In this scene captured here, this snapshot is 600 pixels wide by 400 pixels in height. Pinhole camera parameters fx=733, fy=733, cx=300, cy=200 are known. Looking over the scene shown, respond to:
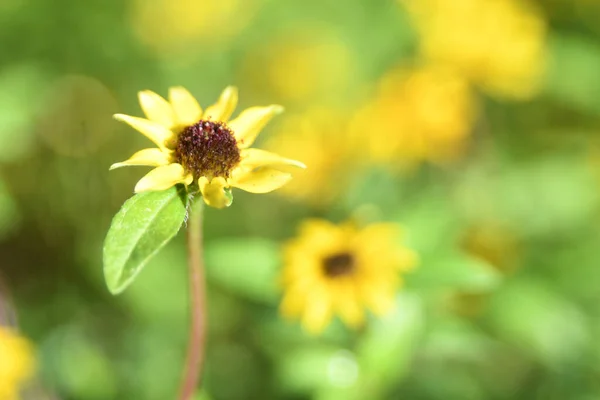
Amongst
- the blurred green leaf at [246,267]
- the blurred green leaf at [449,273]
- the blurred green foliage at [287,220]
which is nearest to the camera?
the blurred green leaf at [449,273]

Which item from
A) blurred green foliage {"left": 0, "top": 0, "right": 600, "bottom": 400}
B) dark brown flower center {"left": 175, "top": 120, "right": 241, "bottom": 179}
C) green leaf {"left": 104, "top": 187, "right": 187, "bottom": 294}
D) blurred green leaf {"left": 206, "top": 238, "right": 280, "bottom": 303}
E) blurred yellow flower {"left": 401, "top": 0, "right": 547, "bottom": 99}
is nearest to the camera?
green leaf {"left": 104, "top": 187, "right": 187, "bottom": 294}

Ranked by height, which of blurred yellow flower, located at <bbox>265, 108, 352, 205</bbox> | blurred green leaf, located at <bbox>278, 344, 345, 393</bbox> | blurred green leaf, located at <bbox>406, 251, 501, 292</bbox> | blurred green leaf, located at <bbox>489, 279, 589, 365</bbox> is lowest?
blurred green leaf, located at <bbox>278, 344, 345, 393</bbox>

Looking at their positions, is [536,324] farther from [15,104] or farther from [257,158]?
[15,104]

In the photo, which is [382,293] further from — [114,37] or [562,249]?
[114,37]

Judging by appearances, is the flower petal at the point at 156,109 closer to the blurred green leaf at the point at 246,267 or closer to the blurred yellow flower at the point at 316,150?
the blurred green leaf at the point at 246,267

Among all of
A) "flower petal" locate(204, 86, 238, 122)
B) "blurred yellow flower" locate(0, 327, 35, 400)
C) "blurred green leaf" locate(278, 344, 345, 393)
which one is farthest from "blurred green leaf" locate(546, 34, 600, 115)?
"blurred yellow flower" locate(0, 327, 35, 400)

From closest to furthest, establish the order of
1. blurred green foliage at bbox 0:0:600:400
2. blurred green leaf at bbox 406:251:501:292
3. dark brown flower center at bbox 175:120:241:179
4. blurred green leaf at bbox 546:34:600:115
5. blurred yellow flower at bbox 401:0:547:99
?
dark brown flower center at bbox 175:120:241:179
blurred green leaf at bbox 406:251:501:292
blurred green foliage at bbox 0:0:600:400
blurred yellow flower at bbox 401:0:547:99
blurred green leaf at bbox 546:34:600:115

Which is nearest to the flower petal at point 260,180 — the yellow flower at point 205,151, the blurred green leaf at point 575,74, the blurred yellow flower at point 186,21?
the yellow flower at point 205,151

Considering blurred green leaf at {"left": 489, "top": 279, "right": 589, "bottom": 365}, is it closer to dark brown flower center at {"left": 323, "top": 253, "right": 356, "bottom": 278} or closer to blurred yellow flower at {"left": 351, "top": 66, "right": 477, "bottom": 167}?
blurred yellow flower at {"left": 351, "top": 66, "right": 477, "bottom": 167}
